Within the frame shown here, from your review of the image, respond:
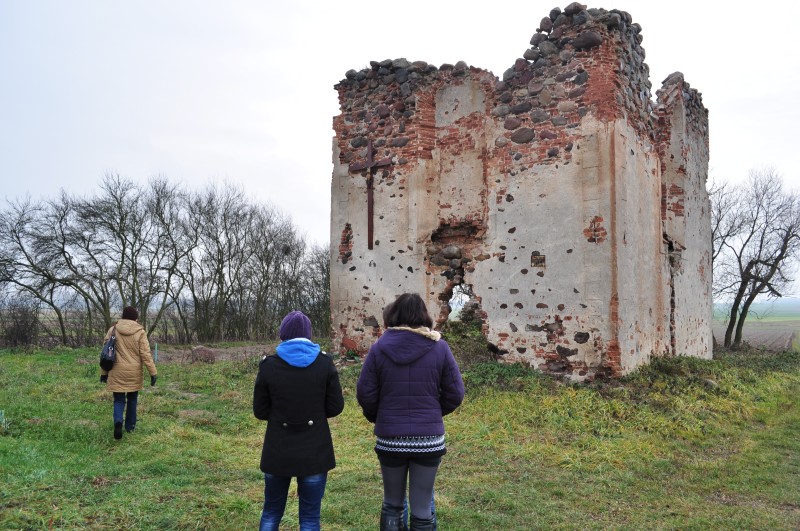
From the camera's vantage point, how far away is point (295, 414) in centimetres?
342

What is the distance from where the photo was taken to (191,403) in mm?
8875

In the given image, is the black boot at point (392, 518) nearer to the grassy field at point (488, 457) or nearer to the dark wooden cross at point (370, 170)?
the grassy field at point (488, 457)

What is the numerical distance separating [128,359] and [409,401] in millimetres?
4706

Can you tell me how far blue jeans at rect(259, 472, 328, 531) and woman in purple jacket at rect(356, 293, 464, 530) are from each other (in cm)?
42

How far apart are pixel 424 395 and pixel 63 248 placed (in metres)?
21.4

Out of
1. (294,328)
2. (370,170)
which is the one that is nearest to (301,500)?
(294,328)

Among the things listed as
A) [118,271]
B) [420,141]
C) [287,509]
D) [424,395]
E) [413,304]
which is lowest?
[287,509]

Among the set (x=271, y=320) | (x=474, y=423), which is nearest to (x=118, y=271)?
(x=271, y=320)

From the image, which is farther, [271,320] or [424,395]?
[271,320]

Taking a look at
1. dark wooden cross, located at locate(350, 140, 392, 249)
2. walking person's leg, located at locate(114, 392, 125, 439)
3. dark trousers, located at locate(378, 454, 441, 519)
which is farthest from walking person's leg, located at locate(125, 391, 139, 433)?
dark wooden cross, located at locate(350, 140, 392, 249)

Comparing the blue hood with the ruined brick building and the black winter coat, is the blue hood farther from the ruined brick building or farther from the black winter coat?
the ruined brick building

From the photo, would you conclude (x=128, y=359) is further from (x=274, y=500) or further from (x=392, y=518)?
(x=392, y=518)

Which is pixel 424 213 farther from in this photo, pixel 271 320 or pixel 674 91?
pixel 271 320

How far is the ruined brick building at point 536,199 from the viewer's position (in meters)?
9.38
